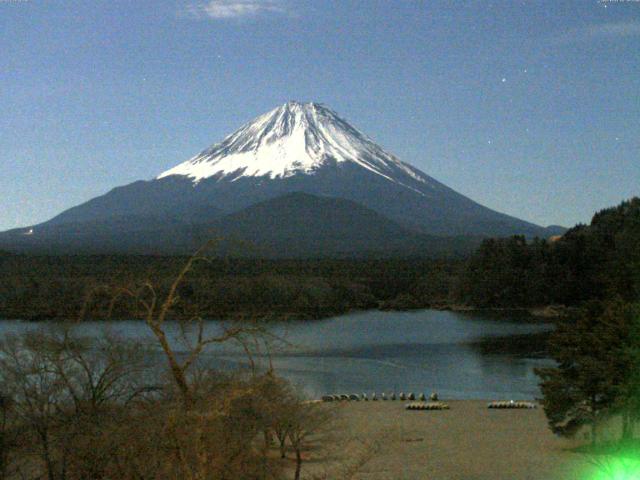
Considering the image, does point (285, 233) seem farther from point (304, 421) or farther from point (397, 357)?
A: point (304, 421)

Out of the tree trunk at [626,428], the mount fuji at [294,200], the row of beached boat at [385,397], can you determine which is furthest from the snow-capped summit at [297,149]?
the tree trunk at [626,428]

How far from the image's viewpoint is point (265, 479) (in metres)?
6.54

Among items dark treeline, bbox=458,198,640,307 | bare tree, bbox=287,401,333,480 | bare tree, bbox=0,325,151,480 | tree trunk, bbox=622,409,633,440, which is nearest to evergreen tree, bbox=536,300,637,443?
tree trunk, bbox=622,409,633,440

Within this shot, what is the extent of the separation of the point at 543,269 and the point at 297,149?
7661 cm

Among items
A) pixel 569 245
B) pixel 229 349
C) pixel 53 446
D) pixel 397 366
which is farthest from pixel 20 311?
pixel 53 446

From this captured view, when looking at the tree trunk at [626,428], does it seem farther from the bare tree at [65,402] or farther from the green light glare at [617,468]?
the bare tree at [65,402]

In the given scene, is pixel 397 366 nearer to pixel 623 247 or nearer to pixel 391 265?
pixel 623 247

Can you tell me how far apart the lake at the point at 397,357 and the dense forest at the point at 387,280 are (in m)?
3.36

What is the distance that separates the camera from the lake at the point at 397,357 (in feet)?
74.6

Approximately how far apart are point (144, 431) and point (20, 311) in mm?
34864

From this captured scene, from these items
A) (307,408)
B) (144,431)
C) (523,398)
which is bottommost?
(523,398)

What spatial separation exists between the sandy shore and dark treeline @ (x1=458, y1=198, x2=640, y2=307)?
29.8 m

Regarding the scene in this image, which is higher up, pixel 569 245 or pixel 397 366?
pixel 569 245

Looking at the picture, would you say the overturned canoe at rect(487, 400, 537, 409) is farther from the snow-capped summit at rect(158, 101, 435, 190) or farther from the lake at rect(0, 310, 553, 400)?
the snow-capped summit at rect(158, 101, 435, 190)
